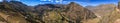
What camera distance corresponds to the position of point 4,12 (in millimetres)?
2330

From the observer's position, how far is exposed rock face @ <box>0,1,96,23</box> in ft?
7.58

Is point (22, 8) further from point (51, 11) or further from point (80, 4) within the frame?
point (80, 4)

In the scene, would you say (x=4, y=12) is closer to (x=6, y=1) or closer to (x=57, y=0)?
(x=6, y=1)

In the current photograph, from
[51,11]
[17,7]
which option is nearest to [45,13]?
[51,11]

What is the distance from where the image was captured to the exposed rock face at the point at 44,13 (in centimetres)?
231

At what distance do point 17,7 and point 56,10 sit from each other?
10.7 inches

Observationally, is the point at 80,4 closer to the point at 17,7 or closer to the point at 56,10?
the point at 56,10

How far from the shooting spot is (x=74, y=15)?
2318 mm

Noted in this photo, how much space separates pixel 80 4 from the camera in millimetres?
2303

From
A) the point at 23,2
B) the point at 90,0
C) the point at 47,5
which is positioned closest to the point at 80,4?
the point at 90,0

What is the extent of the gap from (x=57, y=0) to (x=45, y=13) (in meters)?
0.12

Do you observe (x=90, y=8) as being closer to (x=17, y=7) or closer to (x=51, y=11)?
(x=51, y=11)

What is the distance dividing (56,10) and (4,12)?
363 millimetres

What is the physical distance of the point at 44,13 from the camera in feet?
7.63
